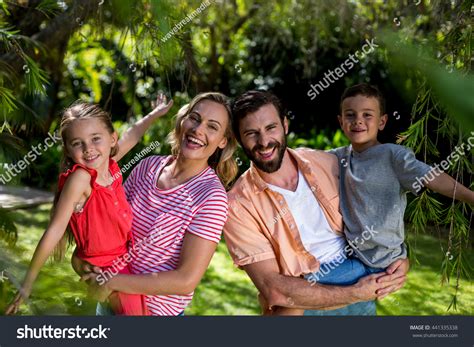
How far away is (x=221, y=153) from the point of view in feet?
7.74

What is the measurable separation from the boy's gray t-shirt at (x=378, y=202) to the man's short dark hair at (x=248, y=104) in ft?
1.29

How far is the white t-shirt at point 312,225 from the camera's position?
2.36 m

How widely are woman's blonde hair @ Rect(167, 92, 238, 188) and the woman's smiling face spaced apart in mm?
21

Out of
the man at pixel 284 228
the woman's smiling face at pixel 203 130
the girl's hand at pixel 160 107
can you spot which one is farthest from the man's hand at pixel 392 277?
the girl's hand at pixel 160 107

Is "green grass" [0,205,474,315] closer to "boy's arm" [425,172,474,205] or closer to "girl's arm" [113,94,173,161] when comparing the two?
"girl's arm" [113,94,173,161]

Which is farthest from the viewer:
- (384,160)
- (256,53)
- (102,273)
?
(256,53)

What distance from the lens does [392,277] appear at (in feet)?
7.63

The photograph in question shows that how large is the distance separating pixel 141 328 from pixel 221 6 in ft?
18.7

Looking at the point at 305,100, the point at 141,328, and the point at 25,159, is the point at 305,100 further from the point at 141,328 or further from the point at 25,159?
the point at 141,328

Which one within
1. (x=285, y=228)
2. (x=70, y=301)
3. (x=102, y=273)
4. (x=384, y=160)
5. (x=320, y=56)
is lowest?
(x=70, y=301)

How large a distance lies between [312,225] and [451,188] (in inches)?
21.4

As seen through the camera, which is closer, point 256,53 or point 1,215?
point 1,215

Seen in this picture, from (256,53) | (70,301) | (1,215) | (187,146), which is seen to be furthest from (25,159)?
(256,53)

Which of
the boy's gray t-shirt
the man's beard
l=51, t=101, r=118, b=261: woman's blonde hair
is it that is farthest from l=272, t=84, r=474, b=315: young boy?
l=51, t=101, r=118, b=261: woman's blonde hair
